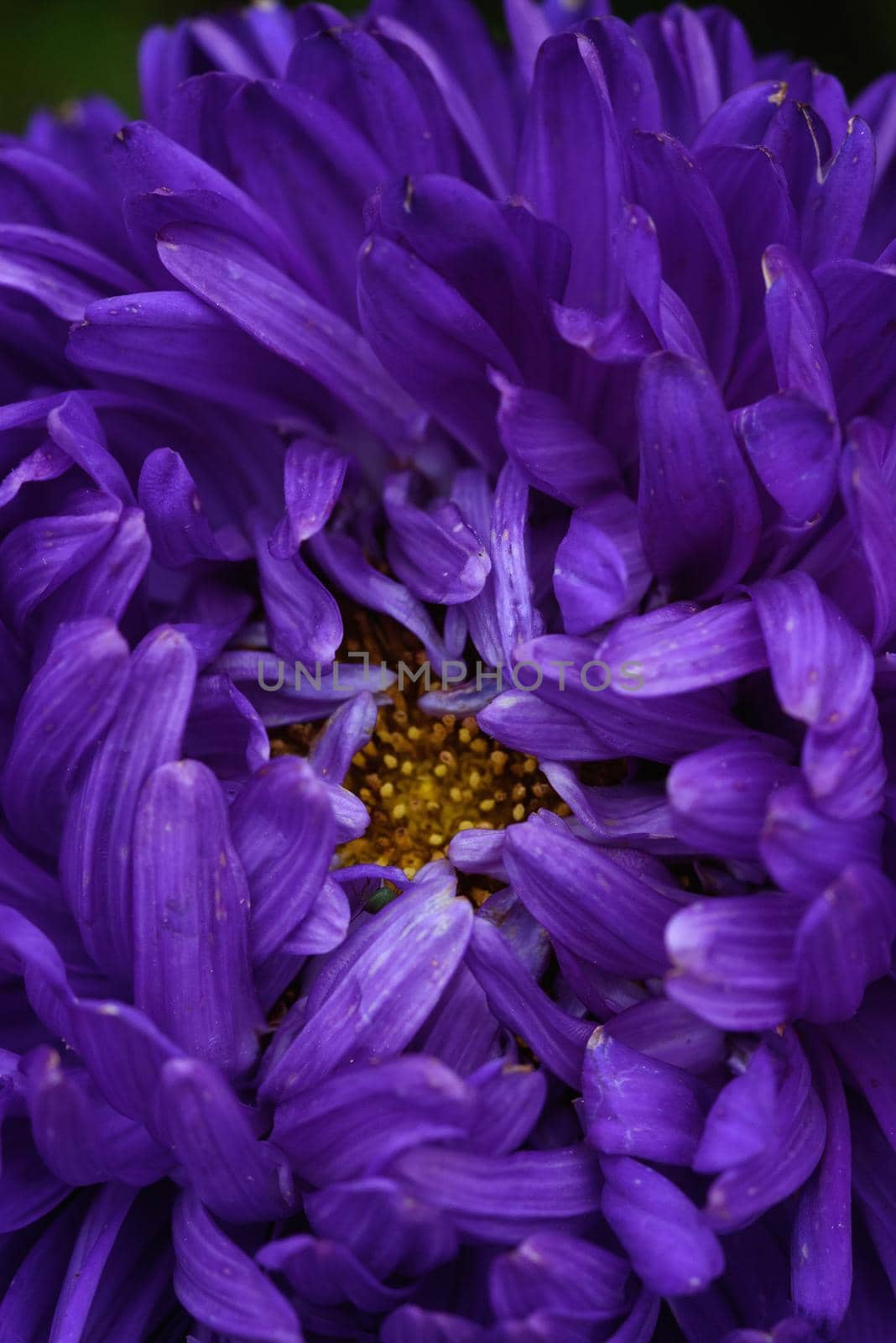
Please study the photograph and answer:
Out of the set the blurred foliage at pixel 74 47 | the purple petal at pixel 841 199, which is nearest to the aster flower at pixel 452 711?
the purple petal at pixel 841 199

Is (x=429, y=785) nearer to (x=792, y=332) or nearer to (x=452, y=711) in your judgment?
(x=452, y=711)

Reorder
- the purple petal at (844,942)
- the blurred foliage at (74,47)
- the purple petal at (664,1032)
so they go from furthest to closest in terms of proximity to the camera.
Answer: the blurred foliage at (74,47) < the purple petal at (664,1032) < the purple petal at (844,942)

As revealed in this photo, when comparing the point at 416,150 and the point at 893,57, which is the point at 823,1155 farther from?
the point at 893,57

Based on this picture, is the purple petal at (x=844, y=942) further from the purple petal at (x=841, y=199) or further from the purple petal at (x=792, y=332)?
the purple petal at (x=841, y=199)

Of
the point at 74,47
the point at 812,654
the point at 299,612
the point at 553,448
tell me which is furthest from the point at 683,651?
the point at 74,47

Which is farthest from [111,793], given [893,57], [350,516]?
[893,57]

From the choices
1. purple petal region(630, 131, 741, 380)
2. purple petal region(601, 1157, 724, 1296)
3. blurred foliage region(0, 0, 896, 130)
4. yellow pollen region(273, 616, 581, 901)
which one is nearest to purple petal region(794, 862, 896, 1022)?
purple petal region(601, 1157, 724, 1296)

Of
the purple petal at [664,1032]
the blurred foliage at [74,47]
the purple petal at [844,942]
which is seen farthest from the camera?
the blurred foliage at [74,47]
